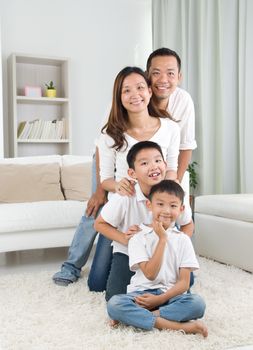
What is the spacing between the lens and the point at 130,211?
1.99 meters

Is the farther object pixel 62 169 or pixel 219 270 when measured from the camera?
pixel 62 169

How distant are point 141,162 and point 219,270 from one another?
115cm

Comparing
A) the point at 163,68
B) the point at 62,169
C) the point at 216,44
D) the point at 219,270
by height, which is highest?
the point at 216,44

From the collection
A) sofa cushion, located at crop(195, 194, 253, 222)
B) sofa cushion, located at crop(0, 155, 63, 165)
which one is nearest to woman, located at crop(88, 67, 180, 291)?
sofa cushion, located at crop(195, 194, 253, 222)

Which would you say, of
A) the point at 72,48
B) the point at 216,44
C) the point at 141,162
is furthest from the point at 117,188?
the point at 72,48

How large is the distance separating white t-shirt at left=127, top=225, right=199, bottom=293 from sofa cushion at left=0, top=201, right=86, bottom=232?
3.94 feet

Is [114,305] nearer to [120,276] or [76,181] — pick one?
[120,276]

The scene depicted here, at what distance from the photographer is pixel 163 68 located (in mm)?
2174

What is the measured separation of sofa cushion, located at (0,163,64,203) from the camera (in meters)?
3.21

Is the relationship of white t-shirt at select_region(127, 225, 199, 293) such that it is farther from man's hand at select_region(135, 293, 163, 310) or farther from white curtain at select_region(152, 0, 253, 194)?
white curtain at select_region(152, 0, 253, 194)

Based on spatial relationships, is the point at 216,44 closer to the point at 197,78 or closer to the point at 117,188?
the point at 197,78

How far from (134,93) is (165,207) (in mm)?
527

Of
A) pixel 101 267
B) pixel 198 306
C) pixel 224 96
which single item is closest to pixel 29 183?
pixel 101 267

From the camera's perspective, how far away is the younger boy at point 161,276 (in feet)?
5.67
